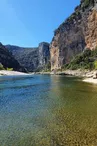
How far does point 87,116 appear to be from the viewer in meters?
23.2

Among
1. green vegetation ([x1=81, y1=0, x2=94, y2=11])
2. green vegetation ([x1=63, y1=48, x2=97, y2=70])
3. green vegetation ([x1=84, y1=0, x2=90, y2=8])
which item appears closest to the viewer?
green vegetation ([x1=63, y1=48, x2=97, y2=70])

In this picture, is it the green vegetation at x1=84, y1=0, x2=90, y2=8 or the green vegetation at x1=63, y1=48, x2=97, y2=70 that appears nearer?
the green vegetation at x1=63, y1=48, x2=97, y2=70

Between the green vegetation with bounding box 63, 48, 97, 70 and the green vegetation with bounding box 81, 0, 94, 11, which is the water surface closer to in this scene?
the green vegetation with bounding box 63, 48, 97, 70

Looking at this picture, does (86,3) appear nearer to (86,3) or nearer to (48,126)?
(86,3)

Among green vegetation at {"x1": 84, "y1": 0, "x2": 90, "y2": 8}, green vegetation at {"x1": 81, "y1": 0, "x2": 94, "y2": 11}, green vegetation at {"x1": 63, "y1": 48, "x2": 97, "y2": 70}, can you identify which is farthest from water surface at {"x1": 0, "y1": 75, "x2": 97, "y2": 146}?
green vegetation at {"x1": 84, "y1": 0, "x2": 90, "y2": 8}

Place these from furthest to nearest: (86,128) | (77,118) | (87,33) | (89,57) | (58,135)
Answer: (87,33), (89,57), (77,118), (86,128), (58,135)

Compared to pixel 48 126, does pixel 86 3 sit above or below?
above

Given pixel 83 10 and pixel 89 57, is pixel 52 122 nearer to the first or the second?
pixel 89 57

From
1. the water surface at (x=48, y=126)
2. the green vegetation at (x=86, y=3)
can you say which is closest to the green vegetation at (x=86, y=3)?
the green vegetation at (x=86, y=3)

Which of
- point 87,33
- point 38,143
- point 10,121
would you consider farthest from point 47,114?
point 87,33

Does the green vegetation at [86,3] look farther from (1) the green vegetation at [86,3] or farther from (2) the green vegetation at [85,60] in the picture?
(2) the green vegetation at [85,60]

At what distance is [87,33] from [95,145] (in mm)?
173934

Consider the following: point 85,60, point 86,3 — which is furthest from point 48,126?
point 86,3

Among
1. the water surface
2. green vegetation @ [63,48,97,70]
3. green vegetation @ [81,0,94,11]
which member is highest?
green vegetation @ [81,0,94,11]
